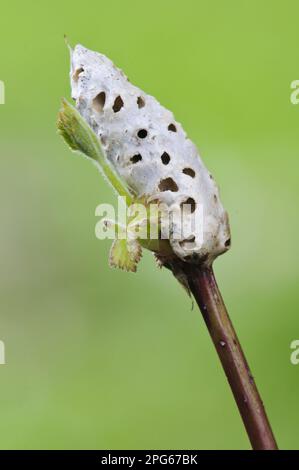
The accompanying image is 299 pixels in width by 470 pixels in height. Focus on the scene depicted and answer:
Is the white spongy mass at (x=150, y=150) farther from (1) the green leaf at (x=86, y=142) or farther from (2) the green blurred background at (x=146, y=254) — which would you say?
(2) the green blurred background at (x=146, y=254)

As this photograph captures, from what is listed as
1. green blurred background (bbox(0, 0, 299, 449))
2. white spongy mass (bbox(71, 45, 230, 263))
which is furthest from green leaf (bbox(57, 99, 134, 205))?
green blurred background (bbox(0, 0, 299, 449))

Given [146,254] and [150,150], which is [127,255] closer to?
[150,150]

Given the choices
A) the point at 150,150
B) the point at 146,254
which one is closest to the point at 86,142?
the point at 150,150

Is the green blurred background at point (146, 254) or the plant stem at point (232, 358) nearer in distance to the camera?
the plant stem at point (232, 358)

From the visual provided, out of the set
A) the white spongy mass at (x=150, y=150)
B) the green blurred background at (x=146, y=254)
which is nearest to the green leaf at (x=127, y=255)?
the white spongy mass at (x=150, y=150)

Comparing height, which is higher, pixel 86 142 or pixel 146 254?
pixel 146 254

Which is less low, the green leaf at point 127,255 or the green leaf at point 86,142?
the green leaf at point 86,142

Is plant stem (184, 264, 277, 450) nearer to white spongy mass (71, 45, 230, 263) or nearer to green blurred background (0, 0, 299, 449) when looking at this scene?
white spongy mass (71, 45, 230, 263)
